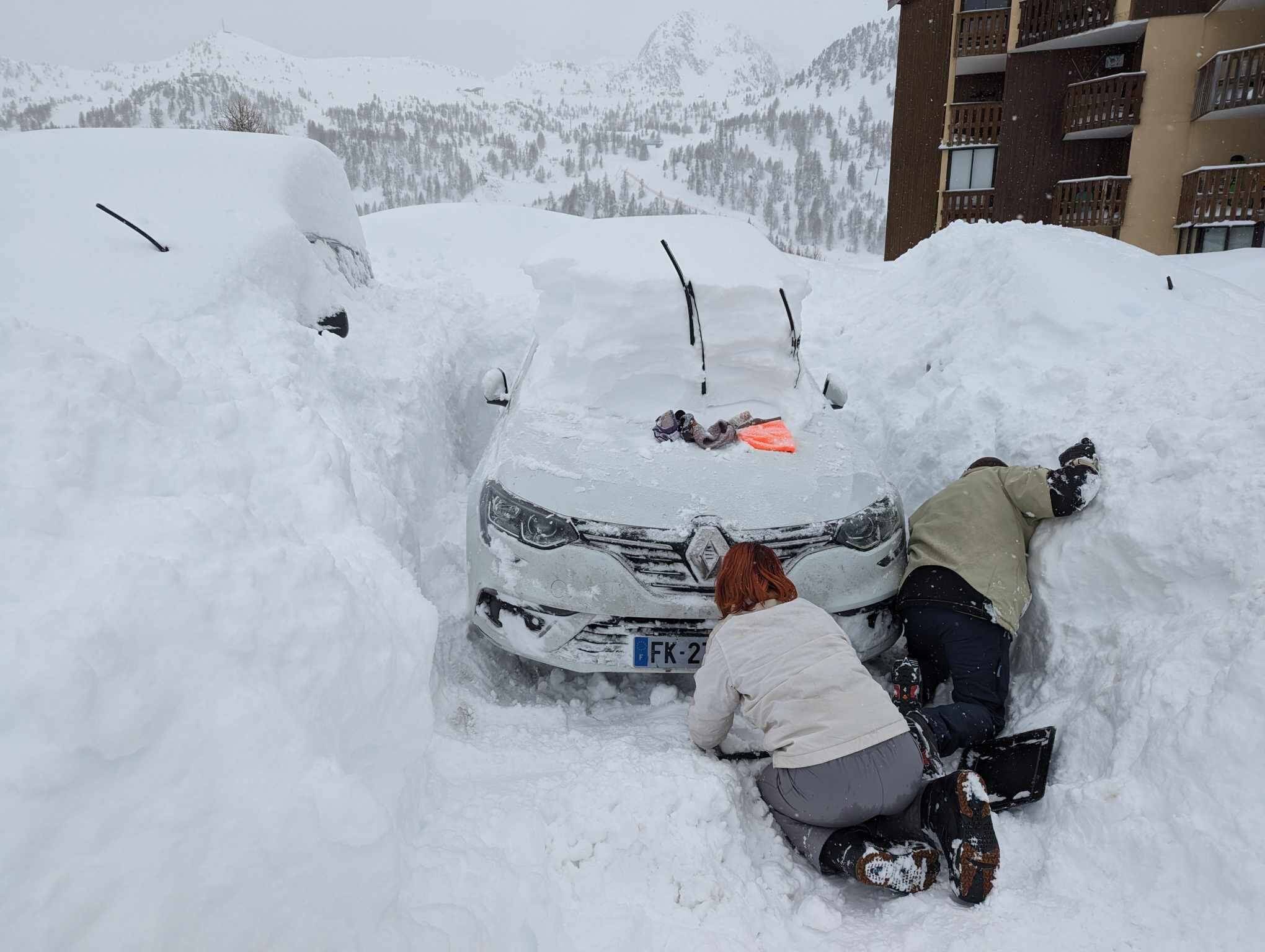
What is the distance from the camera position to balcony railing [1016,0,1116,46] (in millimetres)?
13844

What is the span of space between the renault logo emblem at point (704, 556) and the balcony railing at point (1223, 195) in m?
14.7

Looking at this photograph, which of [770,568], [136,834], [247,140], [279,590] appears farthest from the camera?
[247,140]

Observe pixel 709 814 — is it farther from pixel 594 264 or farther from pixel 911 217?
pixel 911 217

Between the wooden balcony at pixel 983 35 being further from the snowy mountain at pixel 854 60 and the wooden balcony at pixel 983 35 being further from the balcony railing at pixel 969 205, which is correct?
the snowy mountain at pixel 854 60

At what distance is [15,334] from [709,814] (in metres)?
2.66

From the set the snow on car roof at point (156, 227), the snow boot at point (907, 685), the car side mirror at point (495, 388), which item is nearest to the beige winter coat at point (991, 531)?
the snow boot at point (907, 685)

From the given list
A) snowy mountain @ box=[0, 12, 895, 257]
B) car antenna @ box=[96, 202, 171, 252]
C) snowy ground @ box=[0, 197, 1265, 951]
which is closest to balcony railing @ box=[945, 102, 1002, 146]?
snowy ground @ box=[0, 197, 1265, 951]

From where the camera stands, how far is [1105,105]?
14.1m

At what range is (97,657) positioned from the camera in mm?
1503

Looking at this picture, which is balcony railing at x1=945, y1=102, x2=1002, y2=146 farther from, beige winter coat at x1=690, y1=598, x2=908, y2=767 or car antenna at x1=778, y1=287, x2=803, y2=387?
beige winter coat at x1=690, y1=598, x2=908, y2=767

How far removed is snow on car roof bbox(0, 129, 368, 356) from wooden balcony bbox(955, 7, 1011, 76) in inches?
623

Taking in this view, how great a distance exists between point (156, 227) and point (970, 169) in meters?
17.5

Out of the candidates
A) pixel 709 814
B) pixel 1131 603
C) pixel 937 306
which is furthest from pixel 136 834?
pixel 937 306

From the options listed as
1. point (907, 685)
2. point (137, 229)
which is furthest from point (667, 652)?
point (137, 229)
